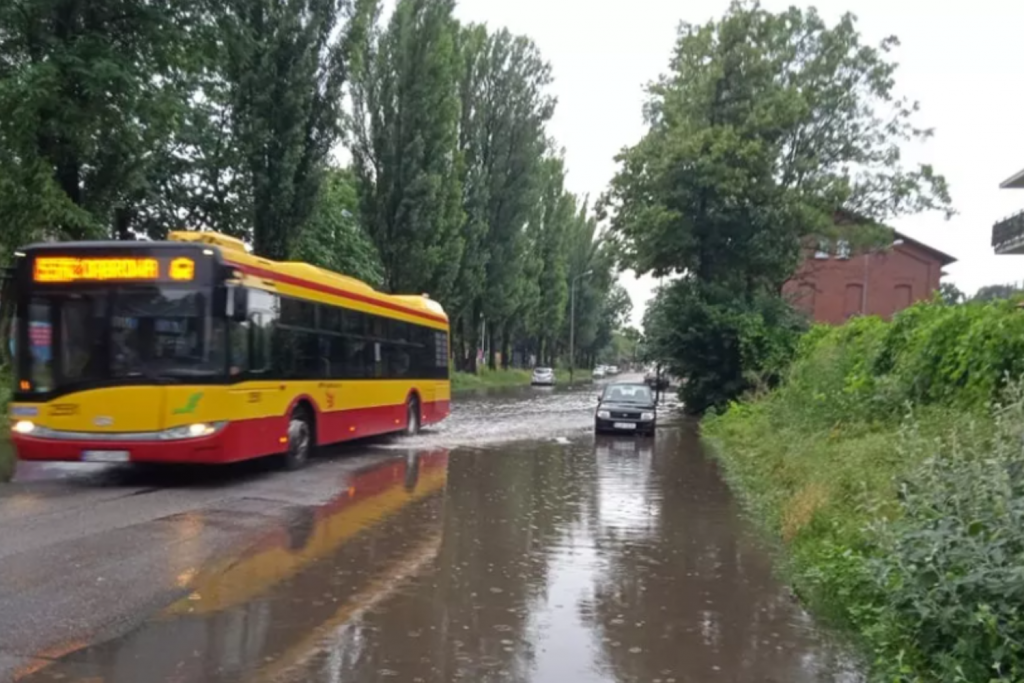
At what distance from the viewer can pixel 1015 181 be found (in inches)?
1451

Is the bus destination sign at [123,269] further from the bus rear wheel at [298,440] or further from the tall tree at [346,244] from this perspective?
the tall tree at [346,244]

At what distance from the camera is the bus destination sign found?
1248 centimetres

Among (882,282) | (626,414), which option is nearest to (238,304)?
(626,414)

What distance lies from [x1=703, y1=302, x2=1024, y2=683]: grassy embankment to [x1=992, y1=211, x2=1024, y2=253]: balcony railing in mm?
18067

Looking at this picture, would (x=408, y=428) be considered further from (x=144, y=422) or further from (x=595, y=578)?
(x=595, y=578)

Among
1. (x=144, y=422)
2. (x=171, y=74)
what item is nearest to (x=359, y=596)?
(x=144, y=422)

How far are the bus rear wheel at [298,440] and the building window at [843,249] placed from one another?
2768 cm

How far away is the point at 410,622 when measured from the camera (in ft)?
22.5

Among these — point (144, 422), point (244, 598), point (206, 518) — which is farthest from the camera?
point (144, 422)

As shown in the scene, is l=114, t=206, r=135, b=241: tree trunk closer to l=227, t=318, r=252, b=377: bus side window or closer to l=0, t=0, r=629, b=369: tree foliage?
l=0, t=0, r=629, b=369: tree foliage

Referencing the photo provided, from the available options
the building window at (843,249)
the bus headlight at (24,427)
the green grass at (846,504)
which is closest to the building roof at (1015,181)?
the building window at (843,249)

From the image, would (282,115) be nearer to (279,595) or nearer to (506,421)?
(506,421)

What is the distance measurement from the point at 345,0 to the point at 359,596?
26226 mm

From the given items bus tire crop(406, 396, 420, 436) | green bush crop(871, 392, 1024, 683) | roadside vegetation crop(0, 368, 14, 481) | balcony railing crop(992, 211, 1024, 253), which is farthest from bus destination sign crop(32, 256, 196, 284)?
balcony railing crop(992, 211, 1024, 253)
